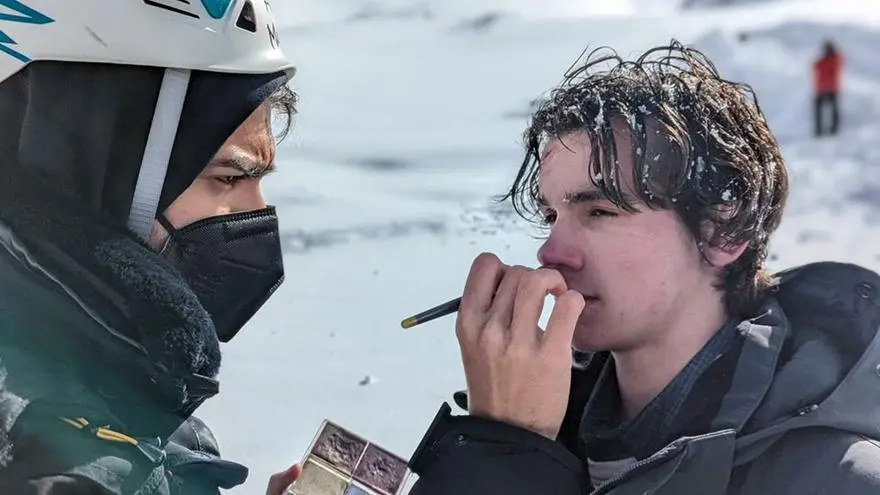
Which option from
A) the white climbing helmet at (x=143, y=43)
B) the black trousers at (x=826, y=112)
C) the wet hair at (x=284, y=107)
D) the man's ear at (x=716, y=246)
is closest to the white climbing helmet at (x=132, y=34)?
the white climbing helmet at (x=143, y=43)

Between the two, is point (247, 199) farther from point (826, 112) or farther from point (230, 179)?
point (826, 112)

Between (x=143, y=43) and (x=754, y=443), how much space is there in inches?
36.4

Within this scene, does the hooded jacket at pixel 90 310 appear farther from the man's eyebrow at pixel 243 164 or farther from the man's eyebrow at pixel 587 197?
the man's eyebrow at pixel 587 197

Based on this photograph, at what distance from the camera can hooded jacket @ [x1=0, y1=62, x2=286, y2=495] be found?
1136 millimetres

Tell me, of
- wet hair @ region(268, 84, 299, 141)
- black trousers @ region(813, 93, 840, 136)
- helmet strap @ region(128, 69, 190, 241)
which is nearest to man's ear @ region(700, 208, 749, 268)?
wet hair @ region(268, 84, 299, 141)

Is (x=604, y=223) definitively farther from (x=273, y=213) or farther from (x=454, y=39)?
(x=454, y=39)

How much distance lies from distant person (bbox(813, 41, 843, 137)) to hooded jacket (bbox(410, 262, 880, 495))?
3.34 m

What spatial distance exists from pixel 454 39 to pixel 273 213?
100 inches

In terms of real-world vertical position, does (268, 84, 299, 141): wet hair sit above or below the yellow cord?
above

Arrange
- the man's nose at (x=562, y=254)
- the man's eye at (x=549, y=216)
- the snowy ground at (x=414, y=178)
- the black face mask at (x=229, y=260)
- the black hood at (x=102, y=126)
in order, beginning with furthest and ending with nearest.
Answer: the snowy ground at (x=414, y=178) → the man's eye at (x=549, y=216) → the man's nose at (x=562, y=254) → the black face mask at (x=229, y=260) → the black hood at (x=102, y=126)

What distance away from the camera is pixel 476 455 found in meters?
1.30

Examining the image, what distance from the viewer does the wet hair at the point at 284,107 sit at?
1.58m

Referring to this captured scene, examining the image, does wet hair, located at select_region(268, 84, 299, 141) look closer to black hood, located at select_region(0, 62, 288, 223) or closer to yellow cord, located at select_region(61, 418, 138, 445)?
black hood, located at select_region(0, 62, 288, 223)

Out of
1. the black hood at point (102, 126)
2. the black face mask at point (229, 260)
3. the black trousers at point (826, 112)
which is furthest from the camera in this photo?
the black trousers at point (826, 112)
